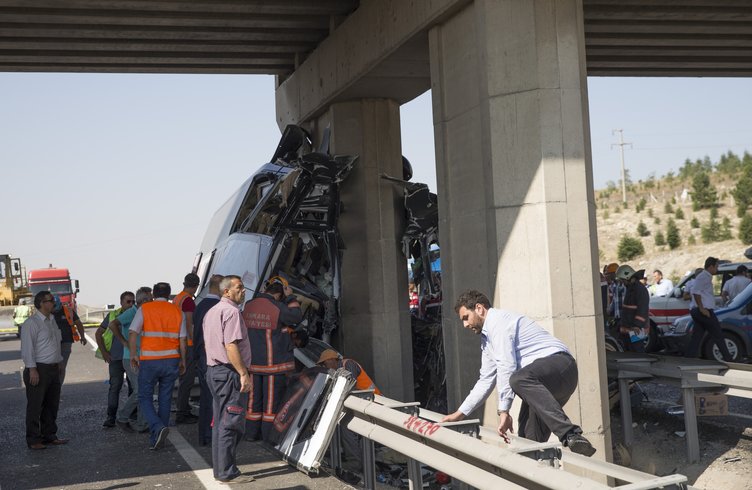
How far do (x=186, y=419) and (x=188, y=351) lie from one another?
0.95 m

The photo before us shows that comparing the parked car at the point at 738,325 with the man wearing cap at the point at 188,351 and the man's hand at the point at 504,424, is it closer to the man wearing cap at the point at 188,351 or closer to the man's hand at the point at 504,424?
the man wearing cap at the point at 188,351

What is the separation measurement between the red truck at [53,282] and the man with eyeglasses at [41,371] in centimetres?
3899

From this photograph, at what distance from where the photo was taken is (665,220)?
2515 inches

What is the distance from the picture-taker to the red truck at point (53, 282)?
160 feet

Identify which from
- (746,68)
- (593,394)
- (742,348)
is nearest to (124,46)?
(593,394)

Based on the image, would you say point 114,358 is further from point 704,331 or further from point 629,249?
point 629,249

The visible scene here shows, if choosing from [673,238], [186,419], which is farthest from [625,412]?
[673,238]

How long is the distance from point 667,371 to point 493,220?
2.61 metres

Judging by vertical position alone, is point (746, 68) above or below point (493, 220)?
above

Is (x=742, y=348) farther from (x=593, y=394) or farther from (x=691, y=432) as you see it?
(x=593, y=394)

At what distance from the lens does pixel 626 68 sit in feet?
56.3

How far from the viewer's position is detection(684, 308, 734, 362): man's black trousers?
15750mm

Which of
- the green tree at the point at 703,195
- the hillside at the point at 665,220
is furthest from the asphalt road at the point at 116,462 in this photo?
the green tree at the point at 703,195

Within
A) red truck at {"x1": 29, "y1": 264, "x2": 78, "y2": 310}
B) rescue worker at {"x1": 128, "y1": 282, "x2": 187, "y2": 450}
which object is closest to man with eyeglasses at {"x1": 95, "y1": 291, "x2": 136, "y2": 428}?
rescue worker at {"x1": 128, "y1": 282, "x2": 187, "y2": 450}
